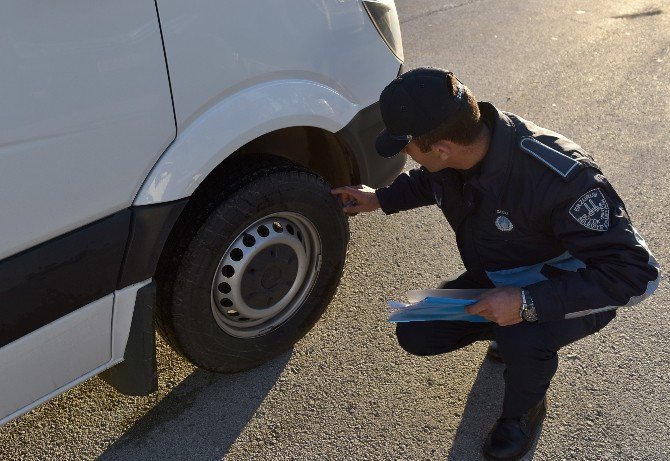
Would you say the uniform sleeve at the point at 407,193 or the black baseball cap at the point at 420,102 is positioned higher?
the black baseball cap at the point at 420,102

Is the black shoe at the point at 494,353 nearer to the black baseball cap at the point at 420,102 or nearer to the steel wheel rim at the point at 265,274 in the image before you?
the steel wheel rim at the point at 265,274

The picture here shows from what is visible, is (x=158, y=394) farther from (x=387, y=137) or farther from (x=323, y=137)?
(x=387, y=137)

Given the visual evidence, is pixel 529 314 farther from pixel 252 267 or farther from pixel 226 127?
pixel 226 127

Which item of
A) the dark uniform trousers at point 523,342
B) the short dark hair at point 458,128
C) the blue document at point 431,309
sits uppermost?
the short dark hair at point 458,128

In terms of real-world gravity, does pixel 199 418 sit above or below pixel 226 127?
below

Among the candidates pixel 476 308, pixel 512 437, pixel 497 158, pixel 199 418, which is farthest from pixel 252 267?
pixel 512 437

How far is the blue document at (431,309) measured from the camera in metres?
2.36

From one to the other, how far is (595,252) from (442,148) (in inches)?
21.1

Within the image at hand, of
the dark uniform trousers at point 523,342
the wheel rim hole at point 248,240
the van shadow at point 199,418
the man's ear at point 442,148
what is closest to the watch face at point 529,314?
the dark uniform trousers at point 523,342

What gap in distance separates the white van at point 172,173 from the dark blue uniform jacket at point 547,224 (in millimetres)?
573

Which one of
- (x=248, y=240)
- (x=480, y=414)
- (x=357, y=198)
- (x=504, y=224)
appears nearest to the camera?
(x=504, y=224)

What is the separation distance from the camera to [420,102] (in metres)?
2.08

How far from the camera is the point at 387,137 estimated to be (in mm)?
2223

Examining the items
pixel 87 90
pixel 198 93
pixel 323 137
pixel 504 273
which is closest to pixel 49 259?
pixel 87 90
